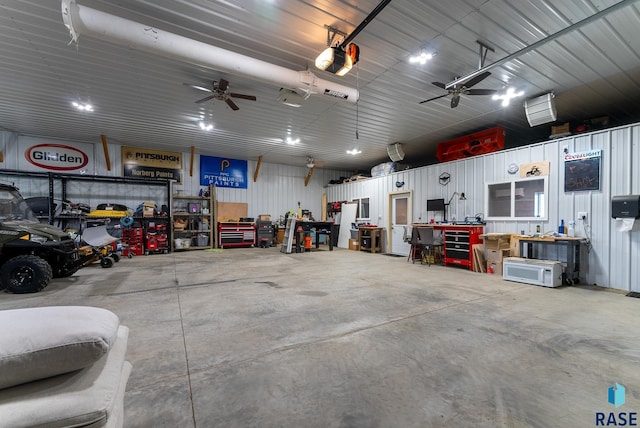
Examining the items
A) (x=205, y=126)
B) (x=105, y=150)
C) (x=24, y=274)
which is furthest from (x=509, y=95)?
(x=105, y=150)

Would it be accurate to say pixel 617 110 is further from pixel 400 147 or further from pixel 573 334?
pixel 573 334

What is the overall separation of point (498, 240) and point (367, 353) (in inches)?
184

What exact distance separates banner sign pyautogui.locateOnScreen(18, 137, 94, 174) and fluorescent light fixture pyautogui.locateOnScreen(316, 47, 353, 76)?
8.45 meters

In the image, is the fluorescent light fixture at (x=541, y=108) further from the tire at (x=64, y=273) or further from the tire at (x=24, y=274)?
the tire at (x=64, y=273)

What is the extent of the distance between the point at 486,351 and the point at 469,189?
5205mm

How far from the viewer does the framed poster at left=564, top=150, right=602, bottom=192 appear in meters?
4.52

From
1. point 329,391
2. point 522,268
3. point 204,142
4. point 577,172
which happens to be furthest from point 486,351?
point 204,142

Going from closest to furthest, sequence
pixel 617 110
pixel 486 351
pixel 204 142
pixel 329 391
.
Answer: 1. pixel 329 391
2. pixel 486 351
3. pixel 617 110
4. pixel 204 142

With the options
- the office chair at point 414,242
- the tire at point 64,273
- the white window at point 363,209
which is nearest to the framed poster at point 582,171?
the office chair at point 414,242

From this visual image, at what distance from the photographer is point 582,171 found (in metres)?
4.68

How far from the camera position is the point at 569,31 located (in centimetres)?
304

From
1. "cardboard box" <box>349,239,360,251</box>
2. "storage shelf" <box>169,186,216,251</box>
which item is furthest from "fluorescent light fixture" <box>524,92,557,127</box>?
"storage shelf" <box>169,186,216,251</box>

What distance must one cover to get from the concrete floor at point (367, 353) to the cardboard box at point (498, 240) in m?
1.28

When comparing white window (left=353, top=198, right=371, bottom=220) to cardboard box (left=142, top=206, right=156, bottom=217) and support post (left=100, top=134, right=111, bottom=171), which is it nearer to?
cardboard box (left=142, top=206, right=156, bottom=217)
